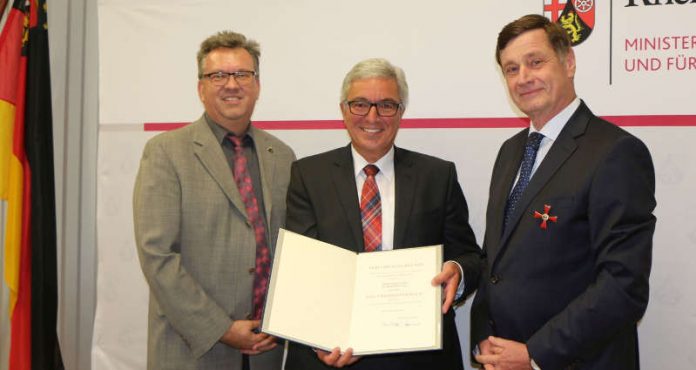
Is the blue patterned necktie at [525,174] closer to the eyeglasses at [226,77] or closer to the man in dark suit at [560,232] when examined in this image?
the man in dark suit at [560,232]

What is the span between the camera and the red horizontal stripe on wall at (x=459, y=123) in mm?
2922

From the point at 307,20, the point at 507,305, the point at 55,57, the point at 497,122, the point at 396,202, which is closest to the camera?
the point at 507,305

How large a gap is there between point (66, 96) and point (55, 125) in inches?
7.5

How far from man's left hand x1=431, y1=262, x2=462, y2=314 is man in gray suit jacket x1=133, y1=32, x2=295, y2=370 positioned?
2.57 feet

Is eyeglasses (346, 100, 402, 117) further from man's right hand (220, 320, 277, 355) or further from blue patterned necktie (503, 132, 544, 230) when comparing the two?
man's right hand (220, 320, 277, 355)

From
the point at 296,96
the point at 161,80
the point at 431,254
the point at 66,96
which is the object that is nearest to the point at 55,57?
the point at 66,96

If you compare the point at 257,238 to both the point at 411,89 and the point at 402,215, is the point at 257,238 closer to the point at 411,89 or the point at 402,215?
the point at 402,215

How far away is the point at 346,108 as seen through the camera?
2584mm

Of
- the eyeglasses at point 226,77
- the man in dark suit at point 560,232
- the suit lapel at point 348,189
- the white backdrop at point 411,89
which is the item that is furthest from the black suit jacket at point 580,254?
the eyeglasses at point 226,77

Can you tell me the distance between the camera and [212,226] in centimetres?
262

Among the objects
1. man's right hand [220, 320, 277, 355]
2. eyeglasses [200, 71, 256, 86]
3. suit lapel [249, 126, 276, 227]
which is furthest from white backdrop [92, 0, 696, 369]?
man's right hand [220, 320, 277, 355]

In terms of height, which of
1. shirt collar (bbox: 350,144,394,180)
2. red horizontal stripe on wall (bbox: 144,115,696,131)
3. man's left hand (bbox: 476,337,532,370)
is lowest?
man's left hand (bbox: 476,337,532,370)

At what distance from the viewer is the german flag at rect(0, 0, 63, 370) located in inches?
136

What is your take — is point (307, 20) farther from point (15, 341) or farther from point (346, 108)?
point (15, 341)
